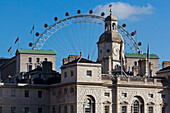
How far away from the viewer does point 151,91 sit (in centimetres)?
11494

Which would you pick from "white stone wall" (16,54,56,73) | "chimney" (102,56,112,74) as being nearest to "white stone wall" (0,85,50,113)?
"chimney" (102,56,112,74)

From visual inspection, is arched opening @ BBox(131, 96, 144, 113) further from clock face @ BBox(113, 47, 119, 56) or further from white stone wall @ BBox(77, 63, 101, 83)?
clock face @ BBox(113, 47, 119, 56)

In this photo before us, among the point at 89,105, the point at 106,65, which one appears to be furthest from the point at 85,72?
the point at 106,65

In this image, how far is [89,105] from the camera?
10750cm

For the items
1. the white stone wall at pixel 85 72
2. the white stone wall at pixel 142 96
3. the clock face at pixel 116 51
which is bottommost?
the white stone wall at pixel 142 96

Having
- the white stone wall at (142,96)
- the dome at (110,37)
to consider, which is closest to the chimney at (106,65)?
the dome at (110,37)

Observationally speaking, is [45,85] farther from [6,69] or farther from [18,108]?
[6,69]

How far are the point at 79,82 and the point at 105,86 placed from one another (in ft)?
21.0

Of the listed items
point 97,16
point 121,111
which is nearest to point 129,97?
point 121,111

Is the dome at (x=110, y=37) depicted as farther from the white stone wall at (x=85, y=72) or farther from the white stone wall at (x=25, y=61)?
the white stone wall at (x=25, y=61)

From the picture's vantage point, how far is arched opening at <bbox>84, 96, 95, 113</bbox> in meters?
107

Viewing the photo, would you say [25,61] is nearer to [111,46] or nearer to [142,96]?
[111,46]

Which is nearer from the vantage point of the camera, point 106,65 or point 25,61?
point 106,65

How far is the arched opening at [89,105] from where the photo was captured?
10719 centimetres
